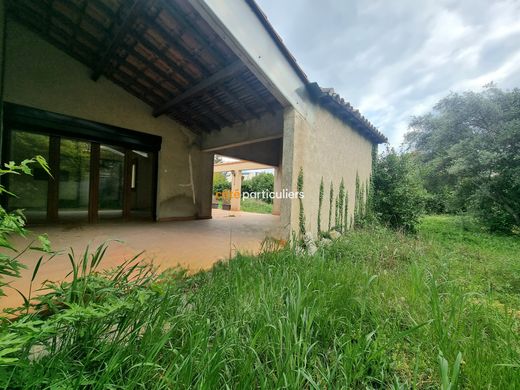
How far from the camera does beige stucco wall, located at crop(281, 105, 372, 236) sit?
3.96 metres

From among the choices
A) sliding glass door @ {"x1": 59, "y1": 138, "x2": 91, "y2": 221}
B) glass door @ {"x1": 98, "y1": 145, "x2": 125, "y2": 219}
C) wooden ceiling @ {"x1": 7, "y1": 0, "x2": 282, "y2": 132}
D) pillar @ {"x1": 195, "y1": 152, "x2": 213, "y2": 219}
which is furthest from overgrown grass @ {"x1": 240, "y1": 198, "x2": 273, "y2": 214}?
sliding glass door @ {"x1": 59, "y1": 138, "x2": 91, "y2": 221}

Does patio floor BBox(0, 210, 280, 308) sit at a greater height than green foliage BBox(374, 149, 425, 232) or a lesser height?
lesser

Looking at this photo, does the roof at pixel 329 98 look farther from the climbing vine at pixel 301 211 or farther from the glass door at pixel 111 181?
the glass door at pixel 111 181

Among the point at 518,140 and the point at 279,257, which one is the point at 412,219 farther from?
the point at 279,257

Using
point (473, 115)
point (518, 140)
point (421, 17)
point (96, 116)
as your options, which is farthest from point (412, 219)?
point (96, 116)

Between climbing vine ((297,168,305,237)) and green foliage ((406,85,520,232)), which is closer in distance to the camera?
climbing vine ((297,168,305,237))

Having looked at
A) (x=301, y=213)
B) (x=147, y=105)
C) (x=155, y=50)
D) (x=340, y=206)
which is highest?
(x=155, y=50)

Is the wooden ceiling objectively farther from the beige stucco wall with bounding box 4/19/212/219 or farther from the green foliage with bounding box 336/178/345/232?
the green foliage with bounding box 336/178/345/232

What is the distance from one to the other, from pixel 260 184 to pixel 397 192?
11.6 metres

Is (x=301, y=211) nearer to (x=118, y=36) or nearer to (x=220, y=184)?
(x=118, y=36)

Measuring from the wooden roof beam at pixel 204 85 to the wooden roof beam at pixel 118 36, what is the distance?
4.96 ft

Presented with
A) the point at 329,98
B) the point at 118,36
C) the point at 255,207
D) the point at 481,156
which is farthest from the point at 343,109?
the point at 255,207

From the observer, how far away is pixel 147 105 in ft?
20.9

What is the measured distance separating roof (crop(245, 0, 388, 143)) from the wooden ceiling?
0.95 m
